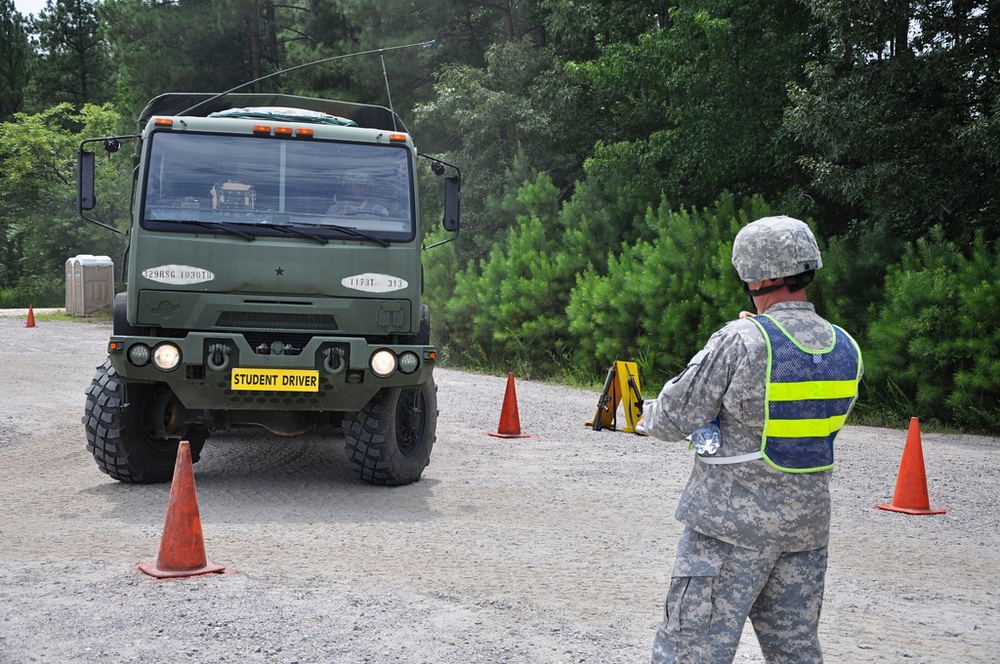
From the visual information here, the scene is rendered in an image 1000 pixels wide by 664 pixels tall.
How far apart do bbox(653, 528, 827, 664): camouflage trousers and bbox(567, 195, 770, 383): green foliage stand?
1392 cm

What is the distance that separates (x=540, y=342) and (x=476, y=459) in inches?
436

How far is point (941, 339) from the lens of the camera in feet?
46.7

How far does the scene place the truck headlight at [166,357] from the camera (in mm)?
8102

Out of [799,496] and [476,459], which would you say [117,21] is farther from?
[799,496]

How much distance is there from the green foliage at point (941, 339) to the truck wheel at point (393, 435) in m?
7.53

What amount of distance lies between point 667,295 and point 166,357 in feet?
37.6

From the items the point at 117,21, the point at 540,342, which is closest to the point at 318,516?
the point at 540,342

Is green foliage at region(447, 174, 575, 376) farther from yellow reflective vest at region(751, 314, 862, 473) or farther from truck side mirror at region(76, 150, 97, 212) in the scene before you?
yellow reflective vest at region(751, 314, 862, 473)

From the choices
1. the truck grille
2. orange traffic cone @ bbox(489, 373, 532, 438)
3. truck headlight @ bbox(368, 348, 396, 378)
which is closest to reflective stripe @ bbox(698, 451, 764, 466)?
truck headlight @ bbox(368, 348, 396, 378)

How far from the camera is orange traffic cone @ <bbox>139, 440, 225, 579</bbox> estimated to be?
19.7 ft

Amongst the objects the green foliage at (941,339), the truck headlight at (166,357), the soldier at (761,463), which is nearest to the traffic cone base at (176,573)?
the truck headlight at (166,357)

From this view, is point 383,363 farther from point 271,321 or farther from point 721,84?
point 721,84

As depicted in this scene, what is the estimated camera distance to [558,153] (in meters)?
27.2

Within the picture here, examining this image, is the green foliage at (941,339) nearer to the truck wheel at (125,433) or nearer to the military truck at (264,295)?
the military truck at (264,295)
